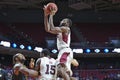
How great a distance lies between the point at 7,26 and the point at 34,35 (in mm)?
2349

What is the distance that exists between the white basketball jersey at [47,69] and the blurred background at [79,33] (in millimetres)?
17858

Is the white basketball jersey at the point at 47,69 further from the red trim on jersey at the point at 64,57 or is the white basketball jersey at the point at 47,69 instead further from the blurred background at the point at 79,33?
the blurred background at the point at 79,33

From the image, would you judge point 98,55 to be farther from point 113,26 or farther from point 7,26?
point 7,26

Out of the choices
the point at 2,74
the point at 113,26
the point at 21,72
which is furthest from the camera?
the point at 113,26

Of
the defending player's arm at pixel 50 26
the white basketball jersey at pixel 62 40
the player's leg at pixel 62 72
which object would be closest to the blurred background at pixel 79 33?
the white basketball jersey at pixel 62 40

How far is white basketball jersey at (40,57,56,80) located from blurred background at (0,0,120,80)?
17858 millimetres

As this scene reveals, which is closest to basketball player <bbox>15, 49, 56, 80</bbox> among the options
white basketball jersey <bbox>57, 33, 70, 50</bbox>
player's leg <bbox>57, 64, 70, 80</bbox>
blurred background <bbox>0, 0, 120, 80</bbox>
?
player's leg <bbox>57, 64, 70, 80</bbox>

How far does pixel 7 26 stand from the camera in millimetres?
27688

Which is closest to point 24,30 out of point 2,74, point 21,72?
point 2,74

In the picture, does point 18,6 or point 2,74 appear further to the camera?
point 18,6

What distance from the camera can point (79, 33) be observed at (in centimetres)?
2845

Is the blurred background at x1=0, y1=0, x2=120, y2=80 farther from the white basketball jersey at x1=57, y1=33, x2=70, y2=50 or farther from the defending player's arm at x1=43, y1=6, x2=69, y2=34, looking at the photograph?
the defending player's arm at x1=43, y1=6, x2=69, y2=34

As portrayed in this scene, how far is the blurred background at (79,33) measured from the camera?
26.2 meters

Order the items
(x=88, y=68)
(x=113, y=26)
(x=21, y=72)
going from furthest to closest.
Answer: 1. (x=113, y=26)
2. (x=88, y=68)
3. (x=21, y=72)
